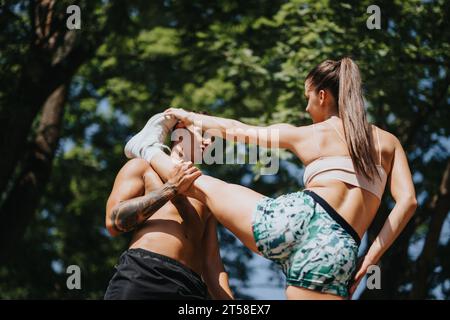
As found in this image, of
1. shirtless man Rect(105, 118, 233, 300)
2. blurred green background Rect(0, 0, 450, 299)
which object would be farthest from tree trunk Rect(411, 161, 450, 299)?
shirtless man Rect(105, 118, 233, 300)

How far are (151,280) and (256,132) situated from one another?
3.47ft

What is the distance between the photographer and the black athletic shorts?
4.27 metres

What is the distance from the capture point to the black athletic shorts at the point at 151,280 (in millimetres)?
4270

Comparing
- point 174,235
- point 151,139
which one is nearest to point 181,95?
point 151,139

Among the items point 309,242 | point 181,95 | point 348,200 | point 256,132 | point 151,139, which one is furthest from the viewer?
point 181,95

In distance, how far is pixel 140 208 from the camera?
4.40 metres

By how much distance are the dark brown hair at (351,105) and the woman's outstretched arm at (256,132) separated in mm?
249

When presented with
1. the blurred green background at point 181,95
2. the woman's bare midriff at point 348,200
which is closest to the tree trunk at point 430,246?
the blurred green background at point 181,95

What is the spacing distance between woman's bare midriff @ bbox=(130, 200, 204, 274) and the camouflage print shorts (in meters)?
0.72

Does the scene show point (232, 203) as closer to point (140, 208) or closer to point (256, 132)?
point (256, 132)

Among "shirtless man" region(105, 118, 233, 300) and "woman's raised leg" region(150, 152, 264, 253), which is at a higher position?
"woman's raised leg" region(150, 152, 264, 253)

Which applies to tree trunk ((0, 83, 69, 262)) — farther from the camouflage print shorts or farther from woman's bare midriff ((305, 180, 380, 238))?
woman's bare midriff ((305, 180, 380, 238))

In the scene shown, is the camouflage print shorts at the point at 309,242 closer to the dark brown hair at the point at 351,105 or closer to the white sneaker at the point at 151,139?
the dark brown hair at the point at 351,105
